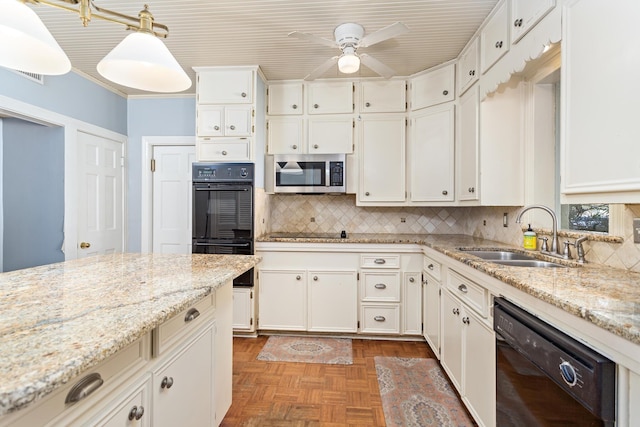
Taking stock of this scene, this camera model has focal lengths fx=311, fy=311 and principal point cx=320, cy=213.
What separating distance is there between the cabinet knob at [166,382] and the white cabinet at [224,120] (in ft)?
7.38

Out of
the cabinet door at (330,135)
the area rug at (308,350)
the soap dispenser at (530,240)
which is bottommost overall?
the area rug at (308,350)

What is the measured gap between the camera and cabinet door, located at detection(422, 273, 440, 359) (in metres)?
2.39

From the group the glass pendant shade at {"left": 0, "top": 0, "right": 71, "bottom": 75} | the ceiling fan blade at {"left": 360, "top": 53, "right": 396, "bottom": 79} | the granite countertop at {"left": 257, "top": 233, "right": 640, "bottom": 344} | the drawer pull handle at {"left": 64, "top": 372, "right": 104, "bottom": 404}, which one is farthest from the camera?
the ceiling fan blade at {"left": 360, "top": 53, "right": 396, "bottom": 79}

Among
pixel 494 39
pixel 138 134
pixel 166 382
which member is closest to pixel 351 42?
pixel 494 39

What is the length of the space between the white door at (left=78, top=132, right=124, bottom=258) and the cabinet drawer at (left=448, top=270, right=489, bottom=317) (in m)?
3.20

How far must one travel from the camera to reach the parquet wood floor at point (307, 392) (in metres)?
1.81

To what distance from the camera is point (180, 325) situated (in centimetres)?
117

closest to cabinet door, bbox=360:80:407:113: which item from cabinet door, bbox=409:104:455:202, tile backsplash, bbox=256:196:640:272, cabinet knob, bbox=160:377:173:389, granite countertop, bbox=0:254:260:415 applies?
cabinet door, bbox=409:104:455:202

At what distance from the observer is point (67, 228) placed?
2.75m

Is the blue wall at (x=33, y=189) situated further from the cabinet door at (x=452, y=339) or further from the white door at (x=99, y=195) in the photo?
the cabinet door at (x=452, y=339)

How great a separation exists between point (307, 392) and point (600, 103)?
214 cm

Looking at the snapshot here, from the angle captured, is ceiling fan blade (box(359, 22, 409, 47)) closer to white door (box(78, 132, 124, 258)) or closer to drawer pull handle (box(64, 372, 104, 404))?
drawer pull handle (box(64, 372, 104, 404))

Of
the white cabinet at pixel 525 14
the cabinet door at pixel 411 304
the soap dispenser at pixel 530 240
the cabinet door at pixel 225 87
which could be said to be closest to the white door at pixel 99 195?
the cabinet door at pixel 225 87

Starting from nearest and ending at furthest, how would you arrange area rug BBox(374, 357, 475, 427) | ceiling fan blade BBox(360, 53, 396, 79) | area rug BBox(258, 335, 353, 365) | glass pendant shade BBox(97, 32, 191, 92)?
glass pendant shade BBox(97, 32, 191, 92)
area rug BBox(374, 357, 475, 427)
ceiling fan blade BBox(360, 53, 396, 79)
area rug BBox(258, 335, 353, 365)
